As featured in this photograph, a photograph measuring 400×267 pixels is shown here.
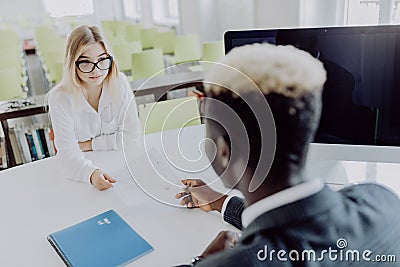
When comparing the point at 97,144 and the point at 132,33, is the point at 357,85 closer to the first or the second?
the point at 97,144

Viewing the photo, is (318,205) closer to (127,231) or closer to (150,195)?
(127,231)

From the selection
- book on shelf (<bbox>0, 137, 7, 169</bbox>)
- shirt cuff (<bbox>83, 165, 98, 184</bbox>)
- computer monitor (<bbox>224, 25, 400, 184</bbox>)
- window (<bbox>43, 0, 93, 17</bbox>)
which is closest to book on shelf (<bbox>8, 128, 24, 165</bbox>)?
book on shelf (<bbox>0, 137, 7, 169</bbox>)

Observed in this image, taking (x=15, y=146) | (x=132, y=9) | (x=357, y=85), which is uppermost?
(x=132, y=9)

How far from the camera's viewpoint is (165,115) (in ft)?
5.66

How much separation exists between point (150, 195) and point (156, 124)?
1.79 ft

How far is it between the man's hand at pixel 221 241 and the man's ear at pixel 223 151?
1.00 feet

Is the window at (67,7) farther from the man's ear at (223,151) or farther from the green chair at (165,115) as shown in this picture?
the man's ear at (223,151)

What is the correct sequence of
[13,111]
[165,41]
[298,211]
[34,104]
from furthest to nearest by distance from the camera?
1. [165,41]
2. [34,104]
3. [13,111]
4. [298,211]

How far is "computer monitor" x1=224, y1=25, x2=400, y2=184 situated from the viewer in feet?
3.33

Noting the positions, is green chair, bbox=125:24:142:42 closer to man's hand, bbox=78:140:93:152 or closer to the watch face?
man's hand, bbox=78:140:93:152

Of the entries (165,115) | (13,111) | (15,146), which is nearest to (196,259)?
(165,115)

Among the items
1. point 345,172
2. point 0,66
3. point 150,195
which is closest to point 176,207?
point 150,195

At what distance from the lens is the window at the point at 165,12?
766 centimetres

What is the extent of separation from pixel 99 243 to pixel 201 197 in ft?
1.00
